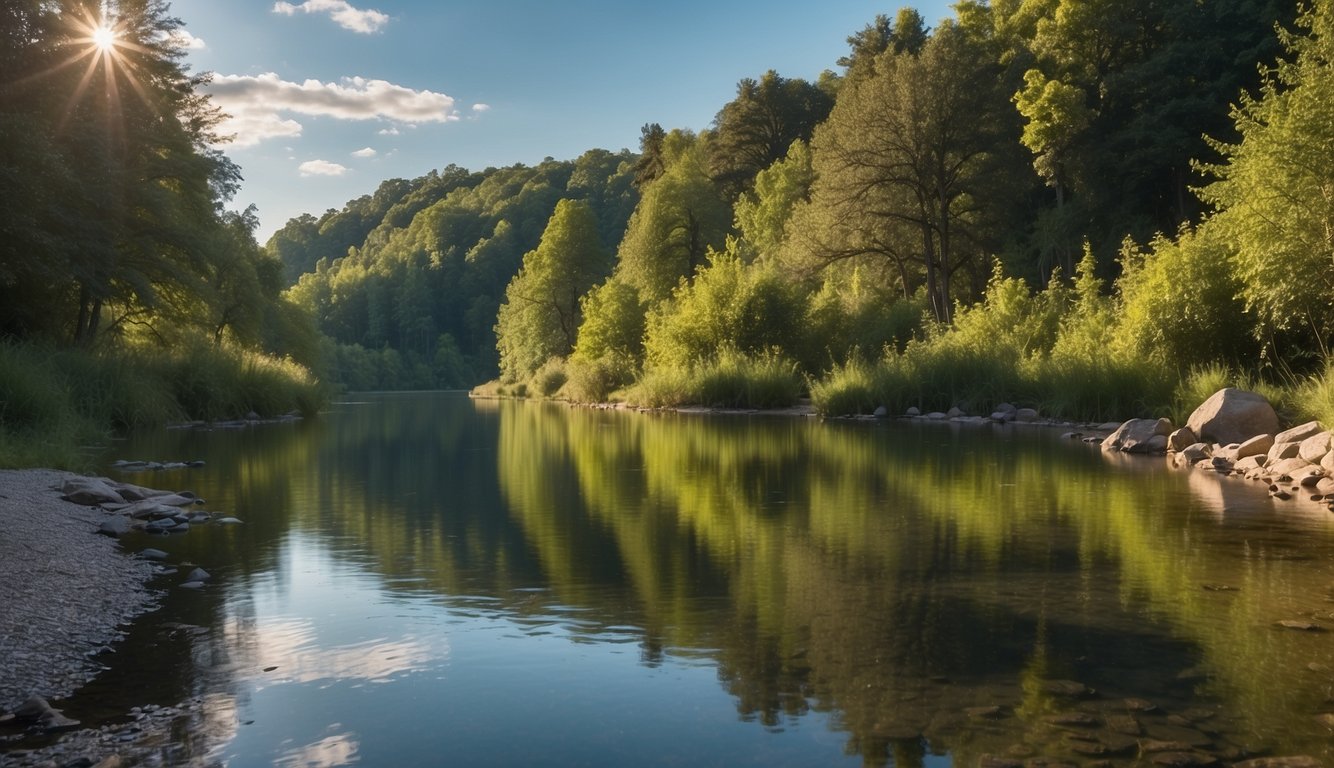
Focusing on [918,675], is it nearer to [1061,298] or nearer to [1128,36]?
[1061,298]

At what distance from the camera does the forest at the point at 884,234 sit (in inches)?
760

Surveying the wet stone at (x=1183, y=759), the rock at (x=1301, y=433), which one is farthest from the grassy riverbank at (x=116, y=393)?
the rock at (x=1301, y=433)

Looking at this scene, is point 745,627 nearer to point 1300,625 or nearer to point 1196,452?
point 1300,625

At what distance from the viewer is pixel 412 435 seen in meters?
25.2

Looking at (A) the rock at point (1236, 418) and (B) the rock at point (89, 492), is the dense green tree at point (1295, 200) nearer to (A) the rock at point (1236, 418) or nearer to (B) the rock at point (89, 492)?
(A) the rock at point (1236, 418)

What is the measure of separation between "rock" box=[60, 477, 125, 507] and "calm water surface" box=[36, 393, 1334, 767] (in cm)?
96

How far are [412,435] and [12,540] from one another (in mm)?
17954

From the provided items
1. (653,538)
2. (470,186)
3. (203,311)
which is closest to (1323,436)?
(653,538)

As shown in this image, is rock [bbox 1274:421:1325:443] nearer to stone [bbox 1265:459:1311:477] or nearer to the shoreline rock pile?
the shoreline rock pile

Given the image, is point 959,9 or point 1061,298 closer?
point 1061,298

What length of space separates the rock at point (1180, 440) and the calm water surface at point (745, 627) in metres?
4.07

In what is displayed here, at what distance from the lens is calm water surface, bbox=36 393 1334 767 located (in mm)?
4289

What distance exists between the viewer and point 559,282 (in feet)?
206

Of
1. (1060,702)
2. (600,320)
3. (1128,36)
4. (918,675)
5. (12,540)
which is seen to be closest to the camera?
(1060,702)
